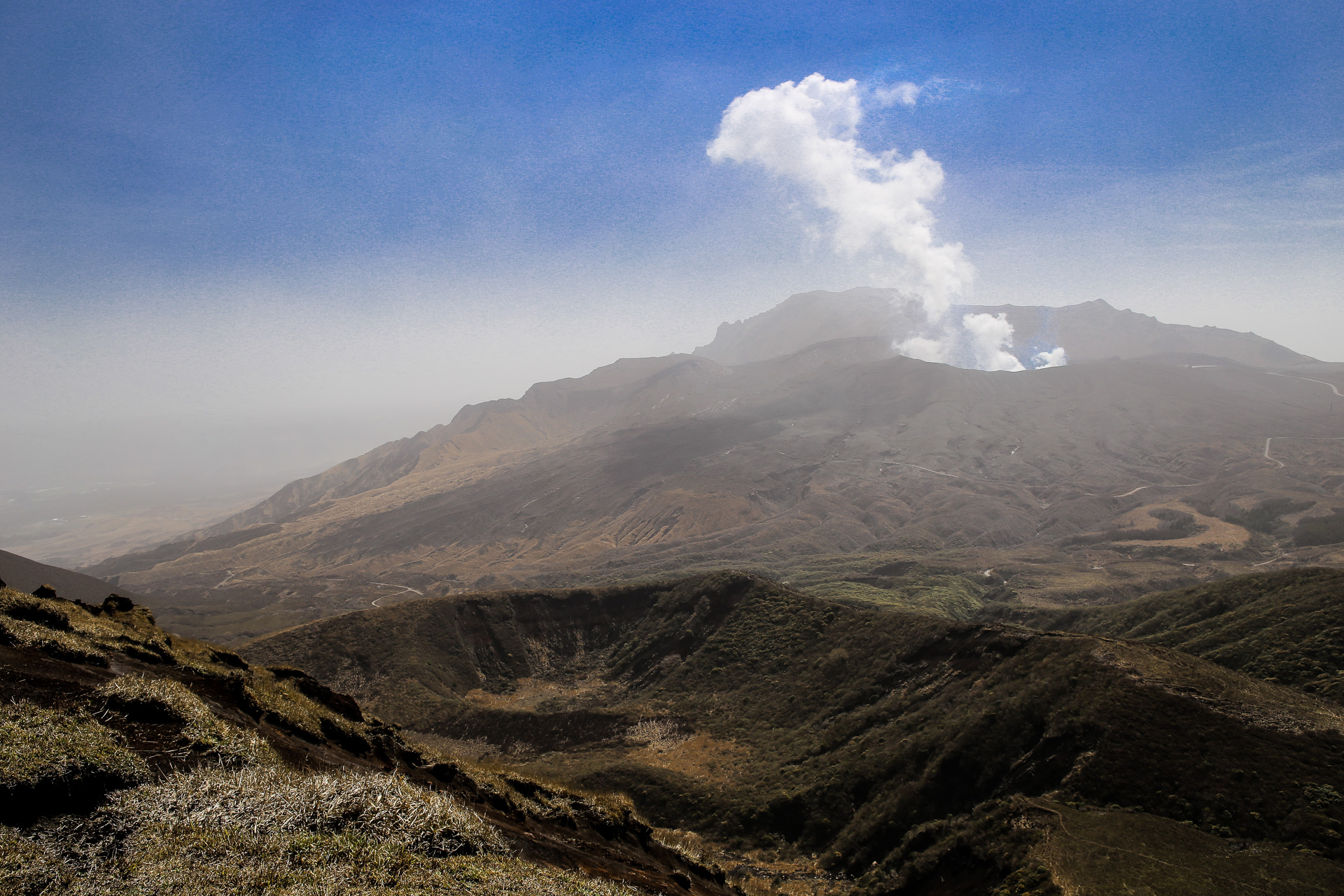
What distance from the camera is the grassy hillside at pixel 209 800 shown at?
715cm

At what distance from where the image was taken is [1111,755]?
23141mm

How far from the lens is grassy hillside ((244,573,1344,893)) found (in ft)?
68.5

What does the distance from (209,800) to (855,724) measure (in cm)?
3286

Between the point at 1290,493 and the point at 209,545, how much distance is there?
253614mm

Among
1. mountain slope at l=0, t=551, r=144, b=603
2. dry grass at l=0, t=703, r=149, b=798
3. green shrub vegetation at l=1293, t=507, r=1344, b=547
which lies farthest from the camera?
green shrub vegetation at l=1293, t=507, r=1344, b=547

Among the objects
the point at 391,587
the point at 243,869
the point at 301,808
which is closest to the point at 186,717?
the point at 301,808

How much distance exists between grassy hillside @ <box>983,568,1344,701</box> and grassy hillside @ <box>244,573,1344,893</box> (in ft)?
18.1

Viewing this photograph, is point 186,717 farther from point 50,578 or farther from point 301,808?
point 50,578

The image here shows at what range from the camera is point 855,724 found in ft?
114

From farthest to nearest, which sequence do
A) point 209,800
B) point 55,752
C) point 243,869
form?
point 209,800 → point 55,752 → point 243,869

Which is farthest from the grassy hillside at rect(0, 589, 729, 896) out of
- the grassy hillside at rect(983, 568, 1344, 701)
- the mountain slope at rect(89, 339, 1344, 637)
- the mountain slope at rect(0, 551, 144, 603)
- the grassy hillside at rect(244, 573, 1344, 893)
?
the mountain slope at rect(89, 339, 1344, 637)

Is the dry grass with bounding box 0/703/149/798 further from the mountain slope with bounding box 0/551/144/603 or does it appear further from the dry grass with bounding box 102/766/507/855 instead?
the mountain slope with bounding box 0/551/144/603

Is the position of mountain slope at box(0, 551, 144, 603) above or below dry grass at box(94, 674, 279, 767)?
below

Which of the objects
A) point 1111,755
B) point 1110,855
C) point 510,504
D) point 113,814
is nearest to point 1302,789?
point 1111,755
